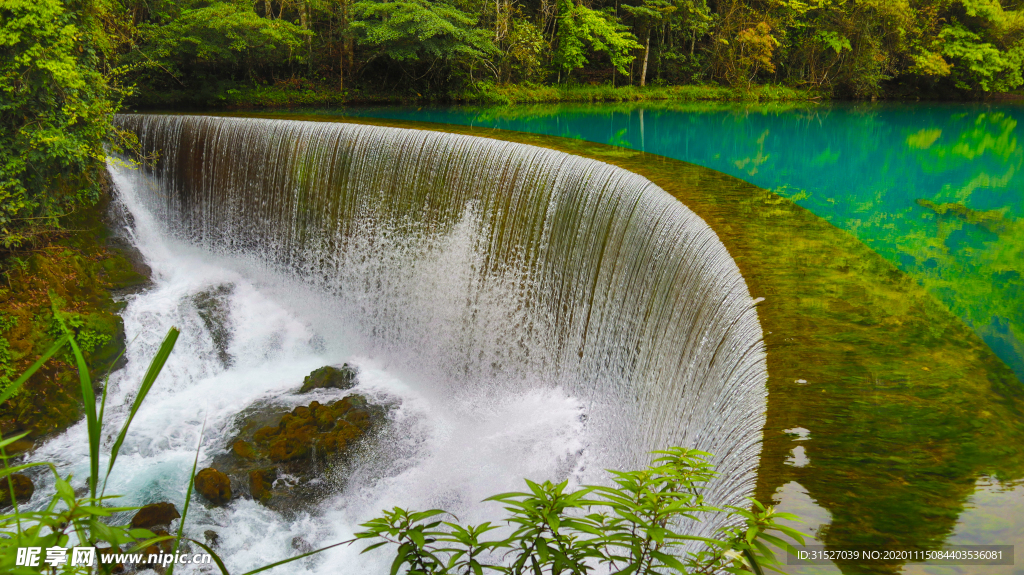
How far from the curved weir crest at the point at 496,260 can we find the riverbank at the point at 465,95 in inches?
189

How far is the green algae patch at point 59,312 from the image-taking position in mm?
7000

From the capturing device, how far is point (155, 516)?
17.6 feet

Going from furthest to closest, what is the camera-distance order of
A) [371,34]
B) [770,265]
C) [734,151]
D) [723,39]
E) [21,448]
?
[723,39] < [371,34] < [734,151] < [21,448] < [770,265]

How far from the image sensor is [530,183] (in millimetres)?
7043

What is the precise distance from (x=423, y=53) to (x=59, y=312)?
475 inches

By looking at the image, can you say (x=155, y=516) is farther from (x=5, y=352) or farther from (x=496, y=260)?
(x=496, y=260)

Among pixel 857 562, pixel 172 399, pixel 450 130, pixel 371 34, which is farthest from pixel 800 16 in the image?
pixel 857 562

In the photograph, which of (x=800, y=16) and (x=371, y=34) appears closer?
(x=371, y=34)

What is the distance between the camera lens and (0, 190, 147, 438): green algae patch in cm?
700

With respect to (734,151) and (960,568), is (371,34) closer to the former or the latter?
(734,151)

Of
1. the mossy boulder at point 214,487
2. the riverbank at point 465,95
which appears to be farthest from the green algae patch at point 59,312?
the riverbank at point 465,95

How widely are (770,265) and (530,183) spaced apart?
10.7ft

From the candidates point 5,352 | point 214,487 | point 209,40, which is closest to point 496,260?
point 214,487

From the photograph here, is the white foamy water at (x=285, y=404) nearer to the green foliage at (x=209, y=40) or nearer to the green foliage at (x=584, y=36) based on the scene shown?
the green foliage at (x=209, y=40)
